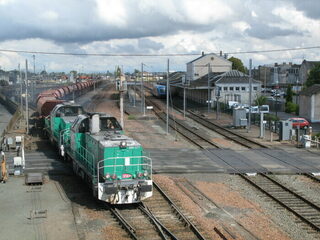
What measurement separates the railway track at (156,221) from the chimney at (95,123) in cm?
359

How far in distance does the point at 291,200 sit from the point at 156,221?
632cm

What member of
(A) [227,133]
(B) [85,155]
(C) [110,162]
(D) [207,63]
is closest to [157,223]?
(C) [110,162]

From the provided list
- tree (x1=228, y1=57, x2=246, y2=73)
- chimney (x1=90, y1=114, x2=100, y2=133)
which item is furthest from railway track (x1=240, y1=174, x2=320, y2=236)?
tree (x1=228, y1=57, x2=246, y2=73)

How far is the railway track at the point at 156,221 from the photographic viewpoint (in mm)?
12531

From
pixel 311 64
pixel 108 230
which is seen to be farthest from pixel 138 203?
pixel 311 64

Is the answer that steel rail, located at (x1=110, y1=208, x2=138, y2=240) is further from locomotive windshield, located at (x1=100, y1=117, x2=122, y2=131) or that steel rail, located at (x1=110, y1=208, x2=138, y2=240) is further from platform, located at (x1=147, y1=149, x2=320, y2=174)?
platform, located at (x1=147, y1=149, x2=320, y2=174)

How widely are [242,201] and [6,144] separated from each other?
53.8 ft

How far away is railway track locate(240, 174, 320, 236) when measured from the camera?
14.1 meters

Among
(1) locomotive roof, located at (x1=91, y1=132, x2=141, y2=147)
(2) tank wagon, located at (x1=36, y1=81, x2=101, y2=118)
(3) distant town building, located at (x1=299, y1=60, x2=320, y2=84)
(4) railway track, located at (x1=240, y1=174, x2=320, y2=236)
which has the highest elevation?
(3) distant town building, located at (x1=299, y1=60, x2=320, y2=84)

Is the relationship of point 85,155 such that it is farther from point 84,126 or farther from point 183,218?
point 183,218

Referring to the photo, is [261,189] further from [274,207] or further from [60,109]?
[60,109]

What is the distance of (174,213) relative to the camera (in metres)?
14.7

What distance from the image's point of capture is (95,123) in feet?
56.6

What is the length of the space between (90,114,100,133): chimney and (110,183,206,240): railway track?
3.59 meters
